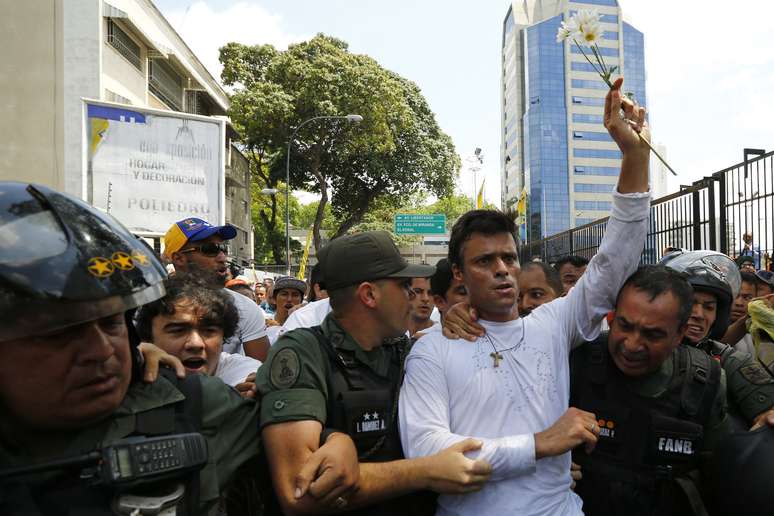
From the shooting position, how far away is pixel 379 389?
211cm

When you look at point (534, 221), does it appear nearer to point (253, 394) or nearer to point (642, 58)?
point (642, 58)

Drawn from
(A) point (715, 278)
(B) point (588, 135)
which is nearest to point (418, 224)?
(A) point (715, 278)

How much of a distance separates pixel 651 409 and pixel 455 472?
34.8 inches

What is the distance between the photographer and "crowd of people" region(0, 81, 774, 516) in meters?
1.40

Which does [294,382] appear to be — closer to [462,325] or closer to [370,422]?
[370,422]

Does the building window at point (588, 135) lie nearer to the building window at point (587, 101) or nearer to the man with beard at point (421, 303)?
the building window at point (587, 101)

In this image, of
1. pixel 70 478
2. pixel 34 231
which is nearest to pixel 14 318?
pixel 34 231

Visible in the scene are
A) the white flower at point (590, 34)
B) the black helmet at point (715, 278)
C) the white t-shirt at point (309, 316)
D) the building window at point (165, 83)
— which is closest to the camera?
the white flower at point (590, 34)

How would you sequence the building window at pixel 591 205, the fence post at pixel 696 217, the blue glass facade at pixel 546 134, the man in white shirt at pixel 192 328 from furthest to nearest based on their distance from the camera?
the building window at pixel 591 205
the blue glass facade at pixel 546 134
the fence post at pixel 696 217
the man in white shirt at pixel 192 328

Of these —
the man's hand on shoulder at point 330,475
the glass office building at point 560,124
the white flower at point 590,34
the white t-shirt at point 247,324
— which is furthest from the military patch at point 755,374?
the glass office building at point 560,124

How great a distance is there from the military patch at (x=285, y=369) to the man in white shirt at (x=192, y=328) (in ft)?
1.89

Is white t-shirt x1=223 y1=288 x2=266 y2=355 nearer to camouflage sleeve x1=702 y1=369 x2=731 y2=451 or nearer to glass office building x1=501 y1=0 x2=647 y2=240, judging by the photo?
camouflage sleeve x1=702 y1=369 x2=731 y2=451

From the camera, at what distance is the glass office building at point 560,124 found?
263 ft

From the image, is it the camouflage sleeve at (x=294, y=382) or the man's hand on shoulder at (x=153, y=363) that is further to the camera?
the camouflage sleeve at (x=294, y=382)
